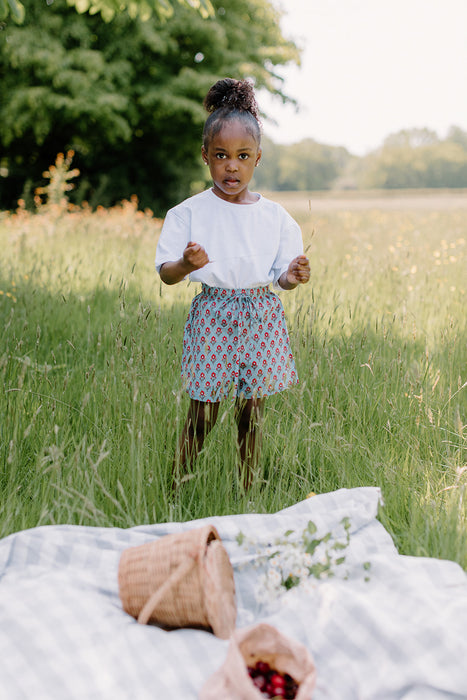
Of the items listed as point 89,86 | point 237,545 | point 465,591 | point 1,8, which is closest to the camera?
point 465,591

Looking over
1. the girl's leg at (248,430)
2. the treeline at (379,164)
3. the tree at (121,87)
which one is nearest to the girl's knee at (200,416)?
the girl's leg at (248,430)

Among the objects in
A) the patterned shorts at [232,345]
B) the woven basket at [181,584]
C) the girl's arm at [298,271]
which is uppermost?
the girl's arm at [298,271]

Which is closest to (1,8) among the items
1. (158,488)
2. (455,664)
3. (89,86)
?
(158,488)

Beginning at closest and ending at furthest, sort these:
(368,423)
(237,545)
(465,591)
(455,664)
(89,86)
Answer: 1. (455,664)
2. (465,591)
3. (237,545)
4. (368,423)
5. (89,86)

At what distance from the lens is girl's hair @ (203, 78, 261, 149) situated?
2076 millimetres

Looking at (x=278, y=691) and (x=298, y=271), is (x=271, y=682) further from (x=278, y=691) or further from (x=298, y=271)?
(x=298, y=271)

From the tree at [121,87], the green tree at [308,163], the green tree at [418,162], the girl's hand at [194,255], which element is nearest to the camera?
the girl's hand at [194,255]

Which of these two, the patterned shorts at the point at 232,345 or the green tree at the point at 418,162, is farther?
the green tree at the point at 418,162

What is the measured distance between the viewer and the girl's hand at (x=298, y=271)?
2.16m

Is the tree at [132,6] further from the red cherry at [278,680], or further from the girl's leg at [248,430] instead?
the red cherry at [278,680]

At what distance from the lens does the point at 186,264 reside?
1991mm

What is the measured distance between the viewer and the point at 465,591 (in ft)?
5.35

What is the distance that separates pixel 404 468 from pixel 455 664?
0.89m

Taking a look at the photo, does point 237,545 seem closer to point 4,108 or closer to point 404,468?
point 404,468
